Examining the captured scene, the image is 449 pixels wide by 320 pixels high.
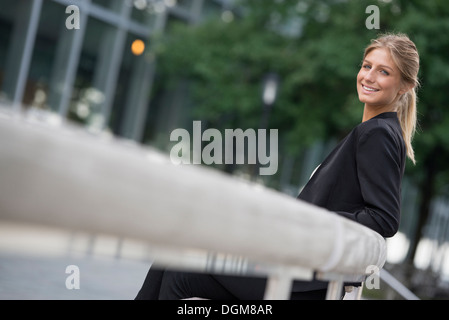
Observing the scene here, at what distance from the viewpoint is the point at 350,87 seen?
11641 mm

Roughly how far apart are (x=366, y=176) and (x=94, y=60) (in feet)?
39.8

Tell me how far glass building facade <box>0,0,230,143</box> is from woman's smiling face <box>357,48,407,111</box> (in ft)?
34.7

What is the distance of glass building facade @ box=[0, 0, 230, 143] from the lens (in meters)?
12.0

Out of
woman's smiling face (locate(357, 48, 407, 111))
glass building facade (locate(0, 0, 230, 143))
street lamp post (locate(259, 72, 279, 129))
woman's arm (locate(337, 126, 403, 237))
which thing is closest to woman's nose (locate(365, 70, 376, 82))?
woman's smiling face (locate(357, 48, 407, 111))

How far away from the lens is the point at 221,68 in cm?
1280

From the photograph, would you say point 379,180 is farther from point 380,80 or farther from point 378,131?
point 380,80

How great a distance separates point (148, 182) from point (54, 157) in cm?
12

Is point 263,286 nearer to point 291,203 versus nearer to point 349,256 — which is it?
point 349,256

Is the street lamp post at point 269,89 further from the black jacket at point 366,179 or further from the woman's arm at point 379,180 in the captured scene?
the woman's arm at point 379,180

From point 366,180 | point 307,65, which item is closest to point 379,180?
point 366,180

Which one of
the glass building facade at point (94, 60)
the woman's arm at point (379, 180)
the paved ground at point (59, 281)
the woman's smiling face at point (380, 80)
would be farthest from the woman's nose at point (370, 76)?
the glass building facade at point (94, 60)

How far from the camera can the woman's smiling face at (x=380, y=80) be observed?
2086 mm

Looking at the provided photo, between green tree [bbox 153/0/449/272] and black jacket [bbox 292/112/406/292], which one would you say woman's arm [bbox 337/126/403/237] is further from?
green tree [bbox 153/0/449/272]

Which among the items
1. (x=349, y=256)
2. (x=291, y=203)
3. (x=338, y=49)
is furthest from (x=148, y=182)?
(x=338, y=49)
